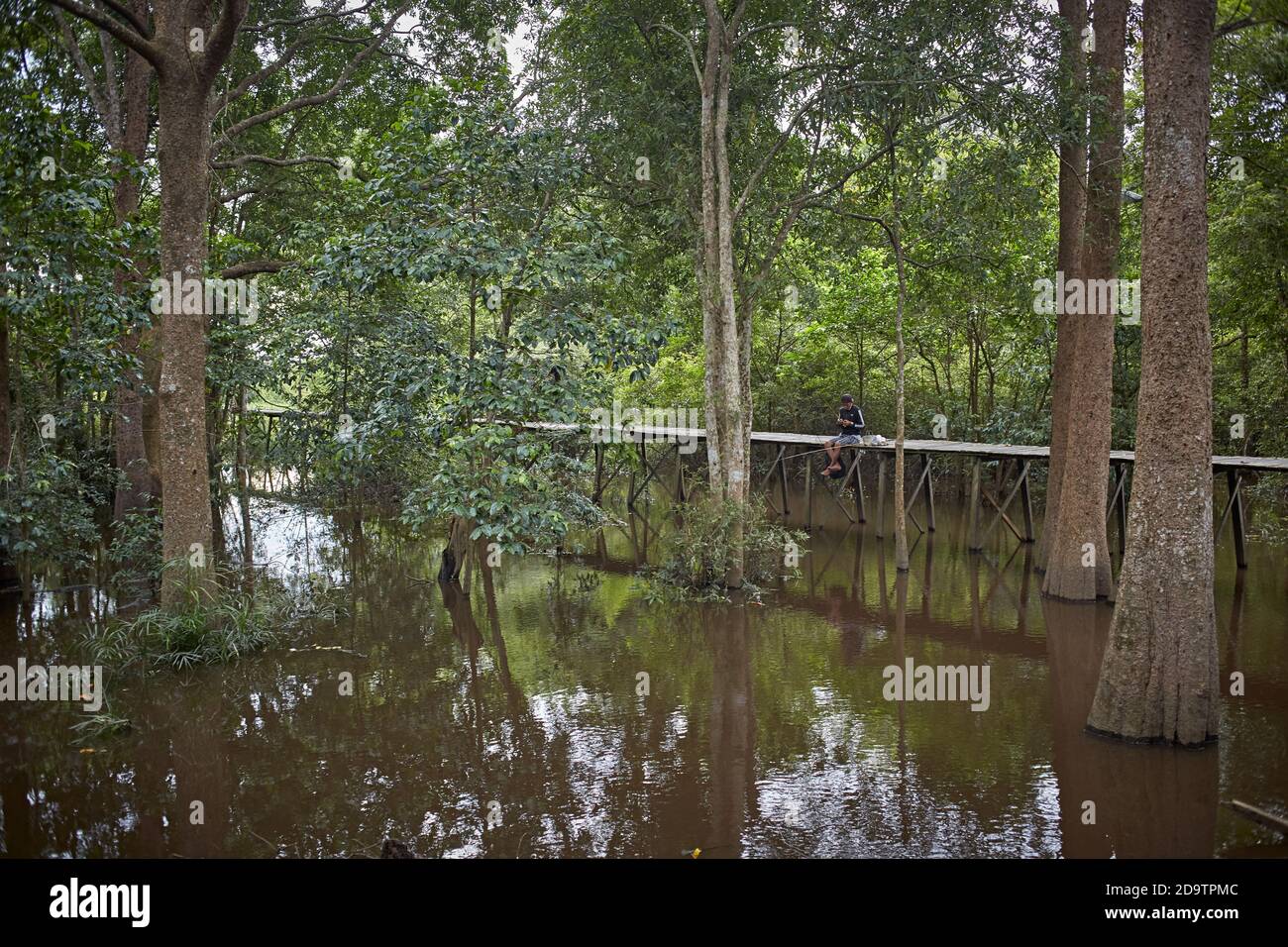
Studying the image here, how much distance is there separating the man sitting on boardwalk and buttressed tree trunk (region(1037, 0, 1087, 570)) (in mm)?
4112

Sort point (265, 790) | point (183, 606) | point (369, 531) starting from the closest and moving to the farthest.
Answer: point (265, 790)
point (183, 606)
point (369, 531)

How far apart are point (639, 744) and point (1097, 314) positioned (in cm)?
694

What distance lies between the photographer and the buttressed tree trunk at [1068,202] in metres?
9.49

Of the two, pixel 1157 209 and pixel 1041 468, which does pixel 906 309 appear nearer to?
pixel 1041 468

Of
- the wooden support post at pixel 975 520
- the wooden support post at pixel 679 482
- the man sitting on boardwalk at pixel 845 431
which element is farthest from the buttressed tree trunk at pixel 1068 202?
the wooden support post at pixel 679 482

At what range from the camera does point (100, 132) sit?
12602 mm

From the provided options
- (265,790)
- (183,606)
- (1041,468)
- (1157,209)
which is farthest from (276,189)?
(1041,468)

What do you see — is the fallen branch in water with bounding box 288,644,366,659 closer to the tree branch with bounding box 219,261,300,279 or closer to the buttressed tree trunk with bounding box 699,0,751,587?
the buttressed tree trunk with bounding box 699,0,751,587

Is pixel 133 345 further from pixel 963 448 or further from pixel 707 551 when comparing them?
pixel 963 448

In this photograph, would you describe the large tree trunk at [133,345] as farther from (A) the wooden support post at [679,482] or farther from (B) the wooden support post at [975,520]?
(B) the wooden support post at [975,520]

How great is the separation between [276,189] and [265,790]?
35.5 ft

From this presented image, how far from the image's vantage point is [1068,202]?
424 inches

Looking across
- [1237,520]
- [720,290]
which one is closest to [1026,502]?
[1237,520]

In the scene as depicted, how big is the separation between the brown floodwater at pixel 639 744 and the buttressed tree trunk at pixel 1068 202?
66.8 inches
